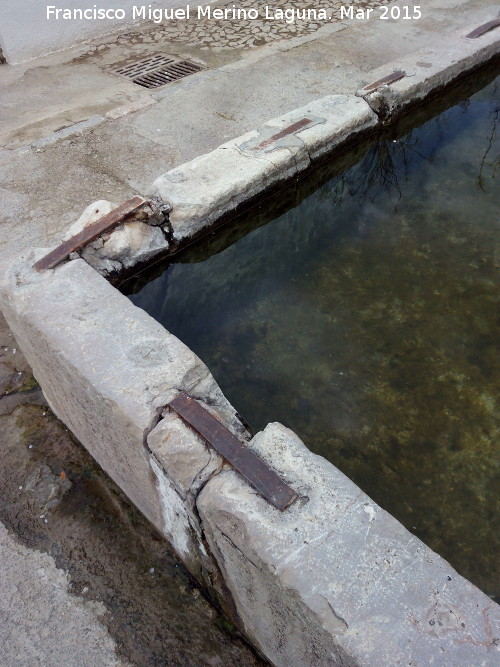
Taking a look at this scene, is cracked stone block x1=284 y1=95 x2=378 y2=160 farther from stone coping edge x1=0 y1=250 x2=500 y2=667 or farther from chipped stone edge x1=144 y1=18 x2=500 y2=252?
stone coping edge x1=0 y1=250 x2=500 y2=667

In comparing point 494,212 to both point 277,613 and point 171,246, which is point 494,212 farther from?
point 277,613

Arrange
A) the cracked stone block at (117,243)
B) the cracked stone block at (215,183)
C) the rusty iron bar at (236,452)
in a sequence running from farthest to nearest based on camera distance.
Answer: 1. the cracked stone block at (215,183)
2. the cracked stone block at (117,243)
3. the rusty iron bar at (236,452)

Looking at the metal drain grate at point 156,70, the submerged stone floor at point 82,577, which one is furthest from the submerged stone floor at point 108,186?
the metal drain grate at point 156,70

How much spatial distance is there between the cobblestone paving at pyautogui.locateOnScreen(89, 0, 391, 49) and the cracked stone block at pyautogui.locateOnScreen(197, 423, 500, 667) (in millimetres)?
4911

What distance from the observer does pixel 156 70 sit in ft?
16.5

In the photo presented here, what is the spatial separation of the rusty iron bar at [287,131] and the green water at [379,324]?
312mm

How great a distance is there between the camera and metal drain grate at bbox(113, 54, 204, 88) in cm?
484

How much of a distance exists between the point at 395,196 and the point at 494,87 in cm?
173

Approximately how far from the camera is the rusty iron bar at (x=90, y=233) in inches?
92.7

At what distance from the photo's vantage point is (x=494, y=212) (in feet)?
10.9

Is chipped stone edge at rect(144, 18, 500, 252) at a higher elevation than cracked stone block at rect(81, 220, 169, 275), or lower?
higher

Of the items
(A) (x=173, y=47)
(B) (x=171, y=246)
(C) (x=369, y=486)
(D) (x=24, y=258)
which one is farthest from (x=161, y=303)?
(A) (x=173, y=47)

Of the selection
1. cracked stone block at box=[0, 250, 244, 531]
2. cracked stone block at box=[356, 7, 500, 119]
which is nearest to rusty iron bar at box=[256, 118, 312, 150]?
cracked stone block at box=[356, 7, 500, 119]

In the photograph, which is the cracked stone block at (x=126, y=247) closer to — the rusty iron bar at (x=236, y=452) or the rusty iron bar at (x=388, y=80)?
the rusty iron bar at (x=236, y=452)
